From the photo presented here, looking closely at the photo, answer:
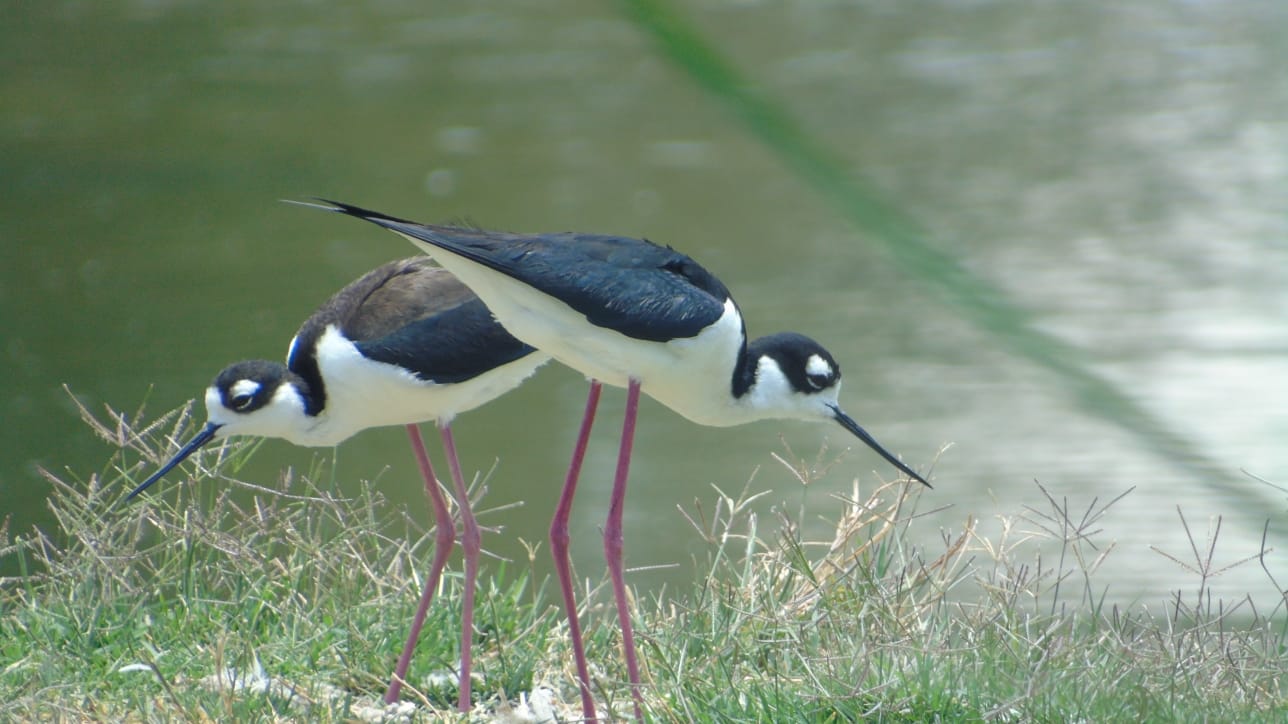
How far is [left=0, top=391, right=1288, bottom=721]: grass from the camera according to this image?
102 inches

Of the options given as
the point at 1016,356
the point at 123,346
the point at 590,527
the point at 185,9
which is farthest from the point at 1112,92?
the point at 1016,356

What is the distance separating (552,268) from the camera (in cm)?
267

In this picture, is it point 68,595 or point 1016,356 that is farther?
point 68,595

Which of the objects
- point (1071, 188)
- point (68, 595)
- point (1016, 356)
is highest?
point (1016, 356)

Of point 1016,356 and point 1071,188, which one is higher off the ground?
point 1016,356

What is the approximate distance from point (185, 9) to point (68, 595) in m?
7.80

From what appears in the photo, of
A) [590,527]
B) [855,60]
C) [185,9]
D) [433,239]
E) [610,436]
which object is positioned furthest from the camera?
[185,9]

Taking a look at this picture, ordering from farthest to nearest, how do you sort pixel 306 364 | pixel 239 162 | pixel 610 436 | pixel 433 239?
pixel 239 162
pixel 610 436
pixel 306 364
pixel 433 239

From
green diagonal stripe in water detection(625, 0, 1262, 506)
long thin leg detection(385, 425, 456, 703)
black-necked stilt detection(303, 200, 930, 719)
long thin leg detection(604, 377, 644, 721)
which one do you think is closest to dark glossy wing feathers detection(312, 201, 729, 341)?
black-necked stilt detection(303, 200, 930, 719)

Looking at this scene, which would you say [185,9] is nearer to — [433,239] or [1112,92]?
[1112,92]

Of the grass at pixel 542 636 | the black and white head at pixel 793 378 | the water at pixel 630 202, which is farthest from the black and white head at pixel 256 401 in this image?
the water at pixel 630 202

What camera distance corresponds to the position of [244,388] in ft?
10.4

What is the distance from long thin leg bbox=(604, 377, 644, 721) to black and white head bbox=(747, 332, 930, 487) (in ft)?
0.82

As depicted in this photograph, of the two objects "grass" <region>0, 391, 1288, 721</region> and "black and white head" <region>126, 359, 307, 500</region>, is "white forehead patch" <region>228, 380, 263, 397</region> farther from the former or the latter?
"grass" <region>0, 391, 1288, 721</region>
